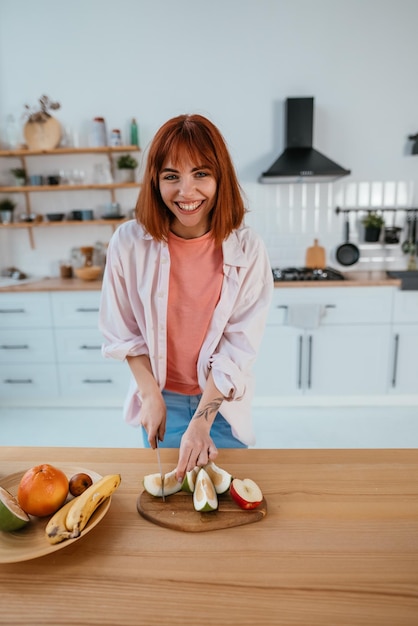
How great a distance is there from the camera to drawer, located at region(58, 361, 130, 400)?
125 inches

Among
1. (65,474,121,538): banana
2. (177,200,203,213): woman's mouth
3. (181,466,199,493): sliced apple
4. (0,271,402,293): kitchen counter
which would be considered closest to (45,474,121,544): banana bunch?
(65,474,121,538): banana

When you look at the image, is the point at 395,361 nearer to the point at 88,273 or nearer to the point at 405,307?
the point at 405,307

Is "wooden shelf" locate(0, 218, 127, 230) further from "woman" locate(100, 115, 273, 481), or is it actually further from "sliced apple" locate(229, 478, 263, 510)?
"sliced apple" locate(229, 478, 263, 510)

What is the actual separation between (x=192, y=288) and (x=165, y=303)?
0.09 metres

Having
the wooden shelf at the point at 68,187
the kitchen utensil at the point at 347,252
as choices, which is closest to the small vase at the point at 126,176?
the wooden shelf at the point at 68,187

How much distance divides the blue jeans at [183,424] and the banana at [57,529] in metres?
0.50

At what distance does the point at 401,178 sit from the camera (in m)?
3.40

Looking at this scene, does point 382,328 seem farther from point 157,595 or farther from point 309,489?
point 157,595

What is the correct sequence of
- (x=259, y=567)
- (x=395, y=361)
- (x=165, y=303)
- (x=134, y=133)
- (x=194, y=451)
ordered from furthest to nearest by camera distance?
(x=134, y=133) → (x=395, y=361) → (x=165, y=303) → (x=194, y=451) → (x=259, y=567)

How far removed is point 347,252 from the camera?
3500 mm

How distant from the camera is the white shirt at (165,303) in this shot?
1.26m

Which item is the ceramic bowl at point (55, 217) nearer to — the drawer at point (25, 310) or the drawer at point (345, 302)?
the drawer at point (25, 310)

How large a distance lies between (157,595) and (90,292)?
8.33 ft

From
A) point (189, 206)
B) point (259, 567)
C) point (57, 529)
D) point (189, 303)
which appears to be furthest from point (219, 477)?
point (189, 206)
